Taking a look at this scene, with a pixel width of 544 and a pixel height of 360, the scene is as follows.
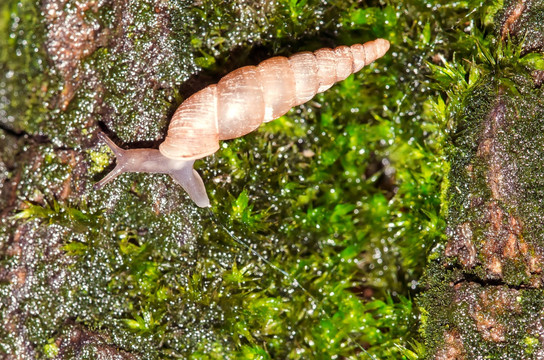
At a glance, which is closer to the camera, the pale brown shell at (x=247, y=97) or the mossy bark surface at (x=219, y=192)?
the pale brown shell at (x=247, y=97)

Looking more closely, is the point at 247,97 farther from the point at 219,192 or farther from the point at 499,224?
the point at 499,224

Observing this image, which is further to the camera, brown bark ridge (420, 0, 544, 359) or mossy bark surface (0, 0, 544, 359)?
mossy bark surface (0, 0, 544, 359)

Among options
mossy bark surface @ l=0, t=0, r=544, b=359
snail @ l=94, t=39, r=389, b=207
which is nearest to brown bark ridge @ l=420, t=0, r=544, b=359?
mossy bark surface @ l=0, t=0, r=544, b=359

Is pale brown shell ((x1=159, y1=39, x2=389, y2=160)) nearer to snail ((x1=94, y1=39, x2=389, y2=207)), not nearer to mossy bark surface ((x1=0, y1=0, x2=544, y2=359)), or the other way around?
snail ((x1=94, y1=39, x2=389, y2=207))

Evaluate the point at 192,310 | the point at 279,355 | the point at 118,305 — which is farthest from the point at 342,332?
the point at 118,305

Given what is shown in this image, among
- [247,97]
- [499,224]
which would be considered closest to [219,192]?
[247,97]

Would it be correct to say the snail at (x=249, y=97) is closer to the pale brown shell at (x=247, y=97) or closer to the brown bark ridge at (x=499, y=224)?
the pale brown shell at (x=247, y=97)

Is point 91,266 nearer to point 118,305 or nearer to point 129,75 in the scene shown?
point 118,305

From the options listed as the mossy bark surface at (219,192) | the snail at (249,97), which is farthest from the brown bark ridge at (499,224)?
the snail at (249,97)
